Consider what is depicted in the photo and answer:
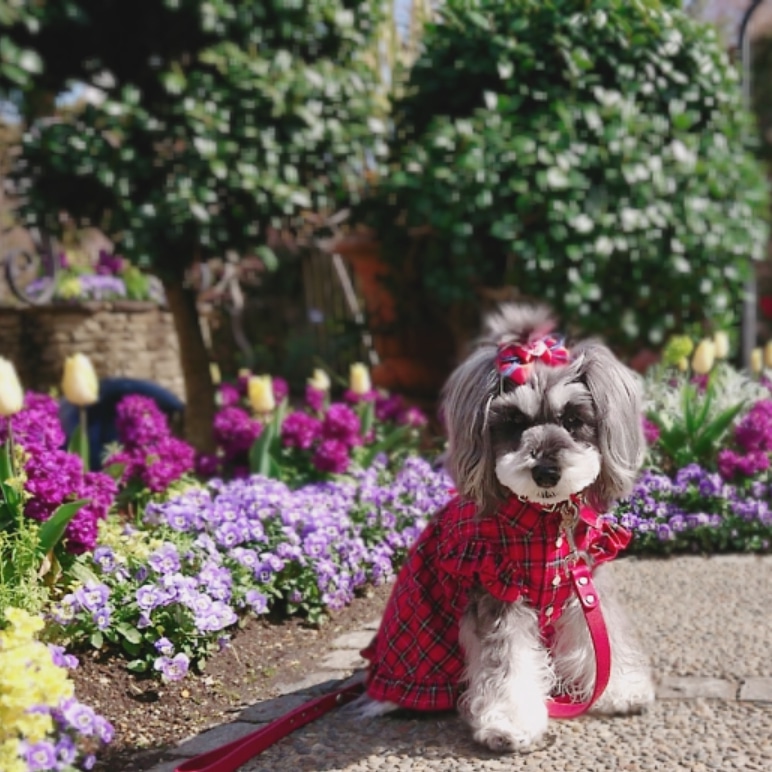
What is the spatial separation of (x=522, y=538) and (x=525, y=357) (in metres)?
0.45

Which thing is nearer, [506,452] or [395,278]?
[506,452]

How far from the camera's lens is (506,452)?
2.37 meters

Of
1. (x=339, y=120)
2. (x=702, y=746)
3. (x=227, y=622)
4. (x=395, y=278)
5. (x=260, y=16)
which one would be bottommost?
(x=702, y=746)

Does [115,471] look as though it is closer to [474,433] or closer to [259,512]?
[259,512]

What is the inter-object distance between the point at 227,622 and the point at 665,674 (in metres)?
1.33

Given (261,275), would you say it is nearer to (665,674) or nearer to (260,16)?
(260,16)

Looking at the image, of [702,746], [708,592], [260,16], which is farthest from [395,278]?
[702,746]

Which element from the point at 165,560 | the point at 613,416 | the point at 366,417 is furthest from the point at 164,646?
the point at 366,417

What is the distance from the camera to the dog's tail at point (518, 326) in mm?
2531

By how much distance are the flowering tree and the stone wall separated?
2.35 metres

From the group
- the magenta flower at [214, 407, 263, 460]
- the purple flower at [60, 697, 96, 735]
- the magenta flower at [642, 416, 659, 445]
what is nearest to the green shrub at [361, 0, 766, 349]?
the magenta flower at [642, 416, 659, 445]

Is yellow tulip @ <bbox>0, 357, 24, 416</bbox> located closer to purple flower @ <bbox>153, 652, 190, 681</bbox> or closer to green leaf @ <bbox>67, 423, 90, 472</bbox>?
green leaf @ <bbox>67, 423, 90, 472</bbox>

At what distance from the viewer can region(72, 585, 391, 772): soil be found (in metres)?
2.66

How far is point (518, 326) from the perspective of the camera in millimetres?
2617
